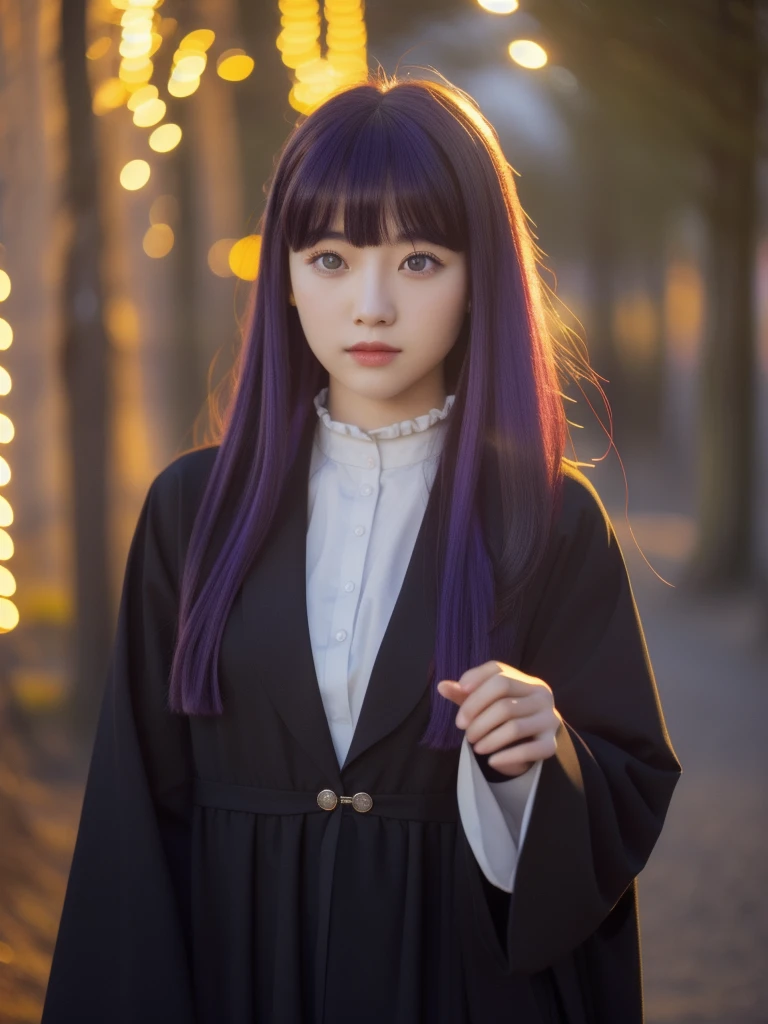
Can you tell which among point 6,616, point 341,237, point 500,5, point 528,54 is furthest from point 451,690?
point 6,616

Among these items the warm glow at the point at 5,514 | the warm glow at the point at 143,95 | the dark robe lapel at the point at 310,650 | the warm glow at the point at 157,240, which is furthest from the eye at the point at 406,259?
the warm glow at the point at 157,240

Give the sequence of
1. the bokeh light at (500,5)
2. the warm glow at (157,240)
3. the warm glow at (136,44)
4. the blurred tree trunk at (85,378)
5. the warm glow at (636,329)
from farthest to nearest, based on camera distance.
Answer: the warm glow at (636,329), the warm glow at (157,240), the blurred tree trunk at (85,378), the warm glow at (136,44), the bokeh light at (500,5)

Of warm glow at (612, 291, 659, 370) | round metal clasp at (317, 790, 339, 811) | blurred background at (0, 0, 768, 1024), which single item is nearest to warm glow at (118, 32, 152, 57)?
blurred background at (0, 0, 768, 1024)

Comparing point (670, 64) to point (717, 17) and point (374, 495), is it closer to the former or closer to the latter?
point (717, 17)

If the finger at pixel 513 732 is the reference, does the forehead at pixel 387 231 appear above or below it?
above

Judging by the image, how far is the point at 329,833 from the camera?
64.7 inches

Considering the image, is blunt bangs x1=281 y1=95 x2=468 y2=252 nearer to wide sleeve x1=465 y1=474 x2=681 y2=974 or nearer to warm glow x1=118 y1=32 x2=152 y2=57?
wide sleeve x1=465 y1=474 x2=681 y2=974

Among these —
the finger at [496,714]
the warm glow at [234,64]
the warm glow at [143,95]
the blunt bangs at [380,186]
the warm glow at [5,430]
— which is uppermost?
the warm glow at [234,64]

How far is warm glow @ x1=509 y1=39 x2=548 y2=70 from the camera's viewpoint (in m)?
2.94

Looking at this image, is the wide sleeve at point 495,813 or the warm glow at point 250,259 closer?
the wide sleeve at point 495,813

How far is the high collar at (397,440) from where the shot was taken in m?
1.83

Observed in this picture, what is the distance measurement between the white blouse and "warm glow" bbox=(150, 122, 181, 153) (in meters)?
3.14

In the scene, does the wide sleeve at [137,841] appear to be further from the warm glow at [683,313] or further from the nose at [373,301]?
the warm glow at [683,313]

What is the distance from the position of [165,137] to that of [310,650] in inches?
152
